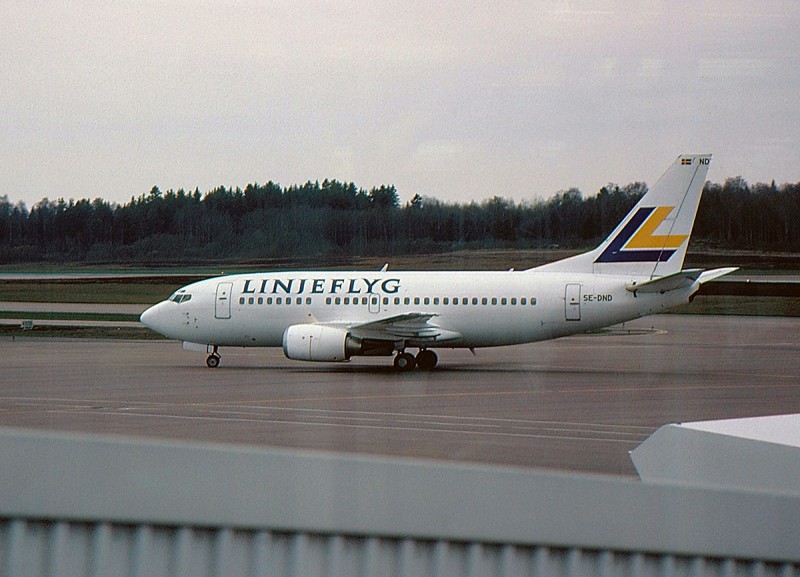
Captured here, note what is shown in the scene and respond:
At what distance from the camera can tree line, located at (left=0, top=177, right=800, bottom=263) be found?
286 centimetres

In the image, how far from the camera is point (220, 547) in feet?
3.93

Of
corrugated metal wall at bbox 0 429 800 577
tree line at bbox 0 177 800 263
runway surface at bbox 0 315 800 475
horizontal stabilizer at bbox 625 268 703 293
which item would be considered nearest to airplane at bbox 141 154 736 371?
horizontal stabilizer at bbox 625 268 703 293

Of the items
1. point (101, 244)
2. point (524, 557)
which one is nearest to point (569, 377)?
point (101, 244)

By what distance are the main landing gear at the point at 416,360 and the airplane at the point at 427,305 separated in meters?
0.02

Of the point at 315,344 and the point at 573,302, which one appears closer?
the point at 315,344

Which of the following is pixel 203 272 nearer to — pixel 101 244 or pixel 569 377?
pixel 101 244

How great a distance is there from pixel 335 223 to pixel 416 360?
1084 cm

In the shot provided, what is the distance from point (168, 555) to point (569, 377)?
37.9ft

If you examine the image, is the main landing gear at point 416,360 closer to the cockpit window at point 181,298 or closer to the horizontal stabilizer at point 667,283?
the horizontal stabilizer at point 667,283

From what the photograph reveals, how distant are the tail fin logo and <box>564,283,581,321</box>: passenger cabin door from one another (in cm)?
55

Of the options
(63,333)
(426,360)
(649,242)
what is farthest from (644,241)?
(63,333)

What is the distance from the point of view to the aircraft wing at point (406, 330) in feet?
44.7

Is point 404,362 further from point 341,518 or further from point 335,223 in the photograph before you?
point 341,518

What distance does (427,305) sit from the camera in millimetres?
14008
